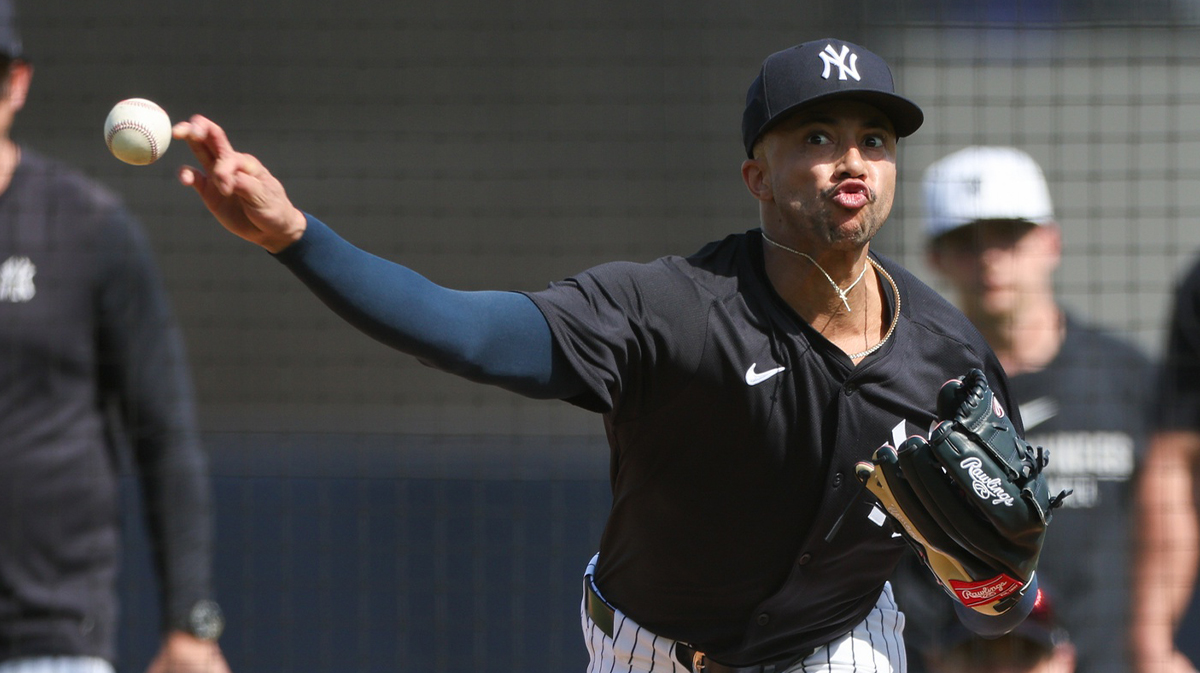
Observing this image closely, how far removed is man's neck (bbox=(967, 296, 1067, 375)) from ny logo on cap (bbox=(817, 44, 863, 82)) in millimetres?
1757

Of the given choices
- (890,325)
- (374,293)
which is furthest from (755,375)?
(374,293)

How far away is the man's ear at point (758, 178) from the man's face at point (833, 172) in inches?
1.7

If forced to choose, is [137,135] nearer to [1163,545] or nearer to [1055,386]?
[1055,386]

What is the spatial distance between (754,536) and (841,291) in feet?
1.65

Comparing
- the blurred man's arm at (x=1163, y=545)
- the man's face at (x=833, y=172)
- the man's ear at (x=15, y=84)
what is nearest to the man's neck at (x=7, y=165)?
the man's ear at (x=15, y=84)

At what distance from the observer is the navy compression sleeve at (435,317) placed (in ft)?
6.88

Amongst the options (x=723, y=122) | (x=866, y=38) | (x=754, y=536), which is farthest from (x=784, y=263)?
(x=723, y=122)

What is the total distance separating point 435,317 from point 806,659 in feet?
3.71

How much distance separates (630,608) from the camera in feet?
9.25

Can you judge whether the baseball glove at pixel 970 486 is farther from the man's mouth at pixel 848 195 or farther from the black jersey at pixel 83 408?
the black jersey at pixel 83 408

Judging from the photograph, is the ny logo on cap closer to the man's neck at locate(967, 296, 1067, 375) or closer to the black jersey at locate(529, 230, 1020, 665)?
the black jersey at locate(529, 230, 1020, 665)

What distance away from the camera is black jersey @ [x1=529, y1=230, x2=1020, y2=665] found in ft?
8.23

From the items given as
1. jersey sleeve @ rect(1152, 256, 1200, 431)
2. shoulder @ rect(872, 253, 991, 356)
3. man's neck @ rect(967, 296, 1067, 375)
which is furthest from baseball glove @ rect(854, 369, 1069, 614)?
jersey sleeve @ rect(1152, 256, 1200, 431)

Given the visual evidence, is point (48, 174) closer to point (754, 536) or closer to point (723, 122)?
point (754, 536)
